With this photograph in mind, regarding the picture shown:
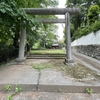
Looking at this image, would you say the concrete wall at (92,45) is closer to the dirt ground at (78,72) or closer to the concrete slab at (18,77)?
the dirt ground at (78,72)

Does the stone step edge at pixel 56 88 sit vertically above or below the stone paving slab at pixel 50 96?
above

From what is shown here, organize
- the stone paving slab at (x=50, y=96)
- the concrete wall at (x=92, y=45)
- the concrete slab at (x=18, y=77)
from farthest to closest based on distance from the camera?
the concrete wall at (x=92, y=45) < the concrete slab at (x=18, y=77) < the stone paving slab at (x=50, y=96)

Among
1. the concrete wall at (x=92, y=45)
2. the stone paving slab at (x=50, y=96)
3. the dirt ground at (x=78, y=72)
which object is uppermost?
the concrete wall at (x=92, y=45)

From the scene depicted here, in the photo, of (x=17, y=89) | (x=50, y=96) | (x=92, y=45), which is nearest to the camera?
(x=50, y=96)

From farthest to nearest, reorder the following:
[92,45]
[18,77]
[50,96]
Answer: [92,45] → [18,77] → [50,96]

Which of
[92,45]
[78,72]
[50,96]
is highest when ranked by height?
[92,45]

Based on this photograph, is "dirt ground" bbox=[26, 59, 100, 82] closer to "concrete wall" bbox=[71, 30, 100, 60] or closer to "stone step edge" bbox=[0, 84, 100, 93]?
"stone step edge" bbox=[0, 84, 100, 93]

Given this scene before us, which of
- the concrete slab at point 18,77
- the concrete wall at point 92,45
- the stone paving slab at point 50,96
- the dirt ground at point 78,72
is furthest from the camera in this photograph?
the concrete wall at point 92,45

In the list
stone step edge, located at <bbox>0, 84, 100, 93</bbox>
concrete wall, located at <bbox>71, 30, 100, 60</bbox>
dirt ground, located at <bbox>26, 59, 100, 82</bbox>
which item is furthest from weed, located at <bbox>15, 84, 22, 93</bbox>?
concrete wall, located at <bbox>71, 30, 100, 60</bbox>

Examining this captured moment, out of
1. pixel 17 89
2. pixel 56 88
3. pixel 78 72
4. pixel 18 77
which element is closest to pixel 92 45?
pixel 78 72

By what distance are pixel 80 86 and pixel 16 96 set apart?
1.54 m

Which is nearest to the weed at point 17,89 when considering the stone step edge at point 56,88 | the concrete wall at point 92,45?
the stone step edge at point 56,88

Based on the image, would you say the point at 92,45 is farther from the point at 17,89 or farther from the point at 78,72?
the point at 17,89

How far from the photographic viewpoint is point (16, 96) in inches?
84.0
